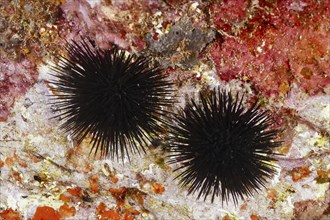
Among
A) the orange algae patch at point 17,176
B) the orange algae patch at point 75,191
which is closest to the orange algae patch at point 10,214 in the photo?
the orange algae patch at point 17,176

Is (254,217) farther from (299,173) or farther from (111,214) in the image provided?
(111,214)

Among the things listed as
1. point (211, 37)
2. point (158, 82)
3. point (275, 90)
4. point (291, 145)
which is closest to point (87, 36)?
point (158, 82)

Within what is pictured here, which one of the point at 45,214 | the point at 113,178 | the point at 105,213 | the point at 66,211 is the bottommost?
the point at 45,214

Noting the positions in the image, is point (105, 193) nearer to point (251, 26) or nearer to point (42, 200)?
point (42, 200)

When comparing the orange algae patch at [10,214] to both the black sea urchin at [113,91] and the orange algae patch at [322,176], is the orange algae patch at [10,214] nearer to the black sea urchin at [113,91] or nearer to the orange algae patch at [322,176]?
the black sea urchin at [113,91]

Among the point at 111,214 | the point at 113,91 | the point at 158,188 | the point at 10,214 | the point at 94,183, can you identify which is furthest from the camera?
the point at 10,214

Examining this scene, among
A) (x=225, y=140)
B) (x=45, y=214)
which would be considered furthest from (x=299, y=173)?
(x=45, y=214)
